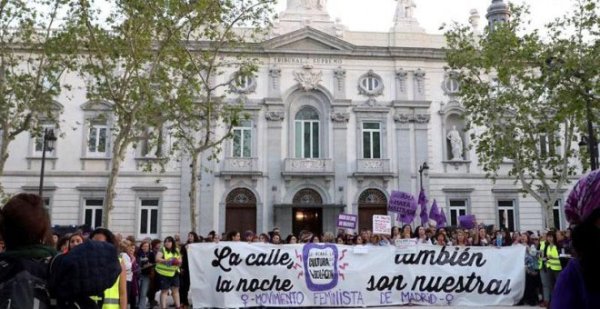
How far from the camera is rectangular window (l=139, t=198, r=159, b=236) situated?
2989 cm

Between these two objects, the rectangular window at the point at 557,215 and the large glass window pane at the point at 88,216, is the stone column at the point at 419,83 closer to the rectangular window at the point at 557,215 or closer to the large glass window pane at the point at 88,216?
the rectangular window at the point at 557,215

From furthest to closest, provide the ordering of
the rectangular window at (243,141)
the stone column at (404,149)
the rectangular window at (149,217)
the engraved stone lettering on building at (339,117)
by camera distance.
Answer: the engraved stone lettering on building at (339,117) < the stone column at (404,149) < the rectangular window at (243,141) < the rectangular window at (149,217)

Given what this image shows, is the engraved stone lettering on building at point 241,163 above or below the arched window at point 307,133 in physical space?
below

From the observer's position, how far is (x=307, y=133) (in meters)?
31.8

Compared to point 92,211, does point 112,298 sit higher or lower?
lower

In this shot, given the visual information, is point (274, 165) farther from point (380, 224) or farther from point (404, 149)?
point (380, 224)

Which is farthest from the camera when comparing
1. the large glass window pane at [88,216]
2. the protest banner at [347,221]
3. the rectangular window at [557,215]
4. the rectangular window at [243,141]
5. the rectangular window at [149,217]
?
the rectangular window at [557,215]

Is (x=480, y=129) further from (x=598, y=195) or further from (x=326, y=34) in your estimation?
(x=598, y=195)

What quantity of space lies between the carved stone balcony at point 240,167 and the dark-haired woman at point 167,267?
640 inches

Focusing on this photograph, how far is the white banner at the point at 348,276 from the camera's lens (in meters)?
13.1

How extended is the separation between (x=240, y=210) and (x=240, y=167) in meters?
2.31

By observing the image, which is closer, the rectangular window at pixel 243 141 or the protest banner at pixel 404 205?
the protest banner at pixel 404 205

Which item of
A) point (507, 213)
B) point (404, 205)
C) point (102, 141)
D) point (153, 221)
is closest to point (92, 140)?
point (102, 141)

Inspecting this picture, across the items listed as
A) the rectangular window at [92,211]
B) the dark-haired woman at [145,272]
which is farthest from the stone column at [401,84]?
the dark-haired woman at [145,272]
